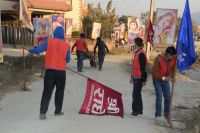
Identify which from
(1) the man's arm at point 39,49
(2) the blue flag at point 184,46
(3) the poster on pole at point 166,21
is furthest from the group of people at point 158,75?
(3) the poster on pole at point 166,21

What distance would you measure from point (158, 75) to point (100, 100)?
135 cm

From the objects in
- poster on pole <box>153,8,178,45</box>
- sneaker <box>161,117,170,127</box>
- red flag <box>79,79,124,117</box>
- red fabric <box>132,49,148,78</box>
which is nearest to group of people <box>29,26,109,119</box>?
red flag <box>79,79,124,117</box>

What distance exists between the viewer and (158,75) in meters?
10.4

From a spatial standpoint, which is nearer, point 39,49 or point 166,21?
point 39,49

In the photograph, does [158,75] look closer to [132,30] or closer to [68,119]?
[68,119]

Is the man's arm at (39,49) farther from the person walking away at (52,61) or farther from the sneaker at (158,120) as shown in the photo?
the sneaker at (158,120)

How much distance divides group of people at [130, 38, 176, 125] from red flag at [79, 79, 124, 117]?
617mm

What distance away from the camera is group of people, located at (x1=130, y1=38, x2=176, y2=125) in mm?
10367

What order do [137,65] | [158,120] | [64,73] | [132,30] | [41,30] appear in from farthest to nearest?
1. [132,30]
2. [41,30]
3. [137,65]
4. [158,120]
5. [64,73]

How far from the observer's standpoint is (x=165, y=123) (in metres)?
10.7

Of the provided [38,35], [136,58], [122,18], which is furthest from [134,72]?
[122,18]

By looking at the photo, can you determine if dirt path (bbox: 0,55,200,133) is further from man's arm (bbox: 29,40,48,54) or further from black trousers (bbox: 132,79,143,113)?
man's arm (bbox: 29,40,48,54)

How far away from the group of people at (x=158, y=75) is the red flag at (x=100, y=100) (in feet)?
2.02

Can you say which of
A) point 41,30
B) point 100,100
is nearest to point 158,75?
point 100,100
